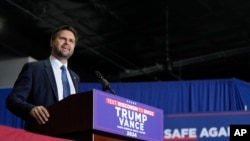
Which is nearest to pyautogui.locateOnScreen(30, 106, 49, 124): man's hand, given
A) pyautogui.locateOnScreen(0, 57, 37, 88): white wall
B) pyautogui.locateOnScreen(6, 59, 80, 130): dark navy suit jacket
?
pyautogui.locateOnScreen(6, 59, 80, 130): dark navy suit jacket

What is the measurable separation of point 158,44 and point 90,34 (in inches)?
50.9

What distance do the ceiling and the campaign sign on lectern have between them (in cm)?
592

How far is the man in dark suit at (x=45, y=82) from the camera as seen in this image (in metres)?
2.48

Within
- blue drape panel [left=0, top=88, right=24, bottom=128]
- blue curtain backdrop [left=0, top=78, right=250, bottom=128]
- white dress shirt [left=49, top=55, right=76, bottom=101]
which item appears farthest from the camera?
blue drape panel [left=0, top=88, right=24, bottom=128]

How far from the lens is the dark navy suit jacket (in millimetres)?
2502

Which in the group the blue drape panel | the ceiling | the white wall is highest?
the ceiling

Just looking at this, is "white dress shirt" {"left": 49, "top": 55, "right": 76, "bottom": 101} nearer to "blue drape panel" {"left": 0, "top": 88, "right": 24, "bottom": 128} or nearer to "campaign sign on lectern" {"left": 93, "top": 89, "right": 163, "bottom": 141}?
"campaign sign on lectern" {"left": 93, "top": 89, "right": 163, "bottom": 141}

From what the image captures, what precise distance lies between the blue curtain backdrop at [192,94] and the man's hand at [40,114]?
511 cm

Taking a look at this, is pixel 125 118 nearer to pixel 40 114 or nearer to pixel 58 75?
pixel 40 114

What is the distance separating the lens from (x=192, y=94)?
7520 mm

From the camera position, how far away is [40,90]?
256 centimetres

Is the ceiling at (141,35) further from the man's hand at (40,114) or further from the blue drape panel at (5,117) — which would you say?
the man's hand at (40,114)

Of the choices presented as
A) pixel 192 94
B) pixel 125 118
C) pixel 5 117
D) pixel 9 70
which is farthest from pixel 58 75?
pixel 9 70

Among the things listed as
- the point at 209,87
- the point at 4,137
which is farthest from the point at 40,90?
the point at 209,87
